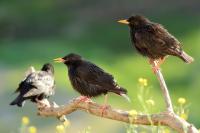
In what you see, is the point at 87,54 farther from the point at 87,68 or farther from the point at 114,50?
the point at 87,68

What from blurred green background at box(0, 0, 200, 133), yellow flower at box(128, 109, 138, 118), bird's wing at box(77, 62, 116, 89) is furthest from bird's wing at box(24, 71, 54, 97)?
blurred green background at box(0, 0, 200, 133)

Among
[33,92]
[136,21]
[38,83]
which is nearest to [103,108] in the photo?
[136,21]

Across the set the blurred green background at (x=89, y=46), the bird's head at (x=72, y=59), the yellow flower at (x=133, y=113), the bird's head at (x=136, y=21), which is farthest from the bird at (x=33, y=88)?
the blurred green background at (x=89, y=46)

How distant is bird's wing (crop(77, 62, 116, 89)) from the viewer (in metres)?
8.06

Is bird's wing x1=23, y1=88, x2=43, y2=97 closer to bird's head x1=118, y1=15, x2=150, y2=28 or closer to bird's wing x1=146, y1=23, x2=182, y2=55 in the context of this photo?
bird's head x1=118, y1=15, x2=150, y2=28

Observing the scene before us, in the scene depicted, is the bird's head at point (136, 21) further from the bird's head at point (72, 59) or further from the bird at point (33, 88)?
the bird at point (33, 88)

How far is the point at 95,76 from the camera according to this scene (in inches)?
321

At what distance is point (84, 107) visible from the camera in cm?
789

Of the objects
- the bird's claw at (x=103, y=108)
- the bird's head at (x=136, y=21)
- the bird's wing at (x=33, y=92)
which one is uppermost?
the bird's head at (x=136, y=21)

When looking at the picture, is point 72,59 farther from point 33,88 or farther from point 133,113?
point 133,113

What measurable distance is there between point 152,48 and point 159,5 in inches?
532

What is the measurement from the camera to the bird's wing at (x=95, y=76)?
8.06m

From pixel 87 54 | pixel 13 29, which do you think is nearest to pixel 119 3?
pixel 13 29

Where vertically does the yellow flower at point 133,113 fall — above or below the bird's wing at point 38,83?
below
